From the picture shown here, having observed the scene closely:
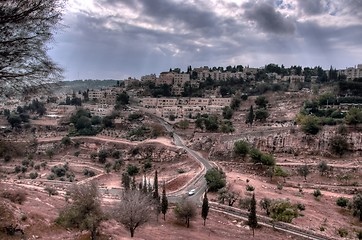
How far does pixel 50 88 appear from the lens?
7.76 m

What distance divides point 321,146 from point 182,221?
34.5 meters

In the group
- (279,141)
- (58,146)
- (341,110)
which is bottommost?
(58,146)

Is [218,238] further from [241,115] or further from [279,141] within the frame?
[241,115]

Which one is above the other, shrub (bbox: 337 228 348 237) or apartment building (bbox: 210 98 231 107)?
apartment building (bbox: 210 98 231 107)

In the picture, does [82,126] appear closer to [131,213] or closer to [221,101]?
[221,101]

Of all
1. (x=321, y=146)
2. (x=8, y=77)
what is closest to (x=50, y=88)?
(x=8, y=77)

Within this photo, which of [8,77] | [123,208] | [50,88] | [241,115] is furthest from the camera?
[241,115]

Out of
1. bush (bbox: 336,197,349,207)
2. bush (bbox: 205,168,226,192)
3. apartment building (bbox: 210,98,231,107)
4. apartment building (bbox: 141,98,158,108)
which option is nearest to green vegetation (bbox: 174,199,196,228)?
bush (bbox: 205,168,226,192)

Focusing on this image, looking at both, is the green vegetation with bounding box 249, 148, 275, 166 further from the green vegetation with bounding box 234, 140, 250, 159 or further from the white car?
the white car

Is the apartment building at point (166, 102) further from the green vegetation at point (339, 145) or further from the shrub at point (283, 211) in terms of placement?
the shrub at point (283, 211)

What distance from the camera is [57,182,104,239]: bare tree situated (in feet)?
61.4

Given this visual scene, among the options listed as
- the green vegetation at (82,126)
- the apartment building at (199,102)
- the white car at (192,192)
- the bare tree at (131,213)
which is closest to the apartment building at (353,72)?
the apartment building at (199,102)

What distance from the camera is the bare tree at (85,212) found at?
18.7 meters

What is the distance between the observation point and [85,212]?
63.5ft
